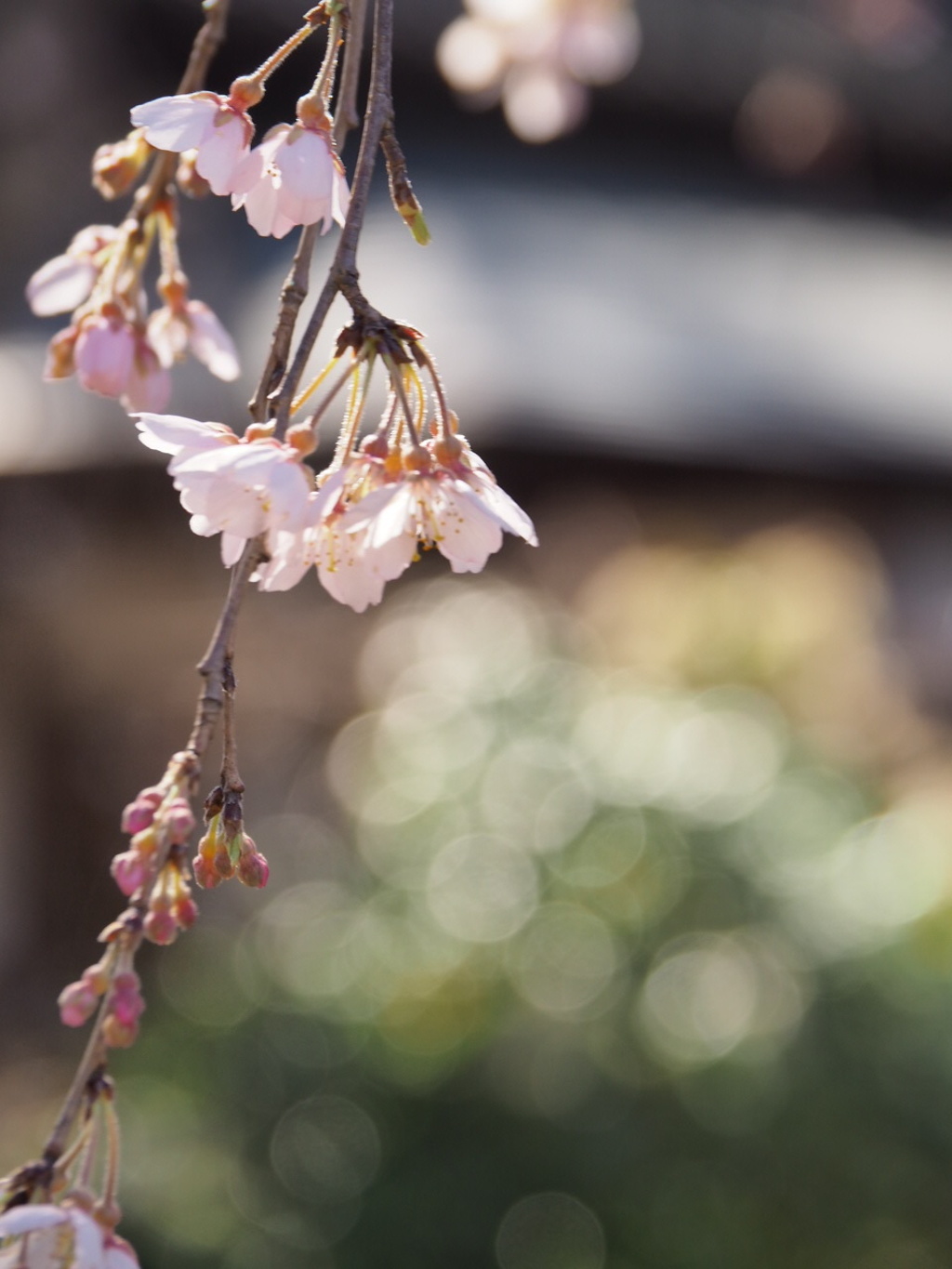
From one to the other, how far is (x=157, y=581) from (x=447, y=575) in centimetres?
102

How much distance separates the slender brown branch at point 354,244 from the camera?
496 mm

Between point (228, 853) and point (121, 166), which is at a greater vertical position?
point (121, 166)

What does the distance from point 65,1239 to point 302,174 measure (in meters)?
0.49

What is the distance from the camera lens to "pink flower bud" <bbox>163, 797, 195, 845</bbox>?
0.57 metres

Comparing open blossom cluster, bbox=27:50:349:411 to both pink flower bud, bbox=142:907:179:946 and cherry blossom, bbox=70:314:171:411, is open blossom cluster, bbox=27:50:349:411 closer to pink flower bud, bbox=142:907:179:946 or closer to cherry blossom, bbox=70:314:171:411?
cherry blossom, bbox=70:314:171:411

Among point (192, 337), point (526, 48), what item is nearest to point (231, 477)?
point (192, 337)

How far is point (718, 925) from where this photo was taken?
207 cm

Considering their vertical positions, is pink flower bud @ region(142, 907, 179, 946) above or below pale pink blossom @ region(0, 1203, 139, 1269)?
A: above

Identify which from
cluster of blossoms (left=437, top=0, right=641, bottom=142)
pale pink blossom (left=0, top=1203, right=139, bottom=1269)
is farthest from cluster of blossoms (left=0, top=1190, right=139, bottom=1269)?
cluster of blossoms (left=437, top=0, right=641, bottom=142)

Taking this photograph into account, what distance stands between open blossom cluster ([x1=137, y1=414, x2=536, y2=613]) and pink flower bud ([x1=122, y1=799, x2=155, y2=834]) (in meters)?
0.11

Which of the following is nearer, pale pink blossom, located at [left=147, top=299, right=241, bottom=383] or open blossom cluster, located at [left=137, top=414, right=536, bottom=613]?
open blossom cluster, located at [left=137, top=414, right=536, bottom=613]

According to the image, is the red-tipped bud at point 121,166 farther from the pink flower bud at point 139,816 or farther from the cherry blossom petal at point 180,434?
the pink flower bud at point 139,816

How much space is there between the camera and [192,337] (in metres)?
0.89

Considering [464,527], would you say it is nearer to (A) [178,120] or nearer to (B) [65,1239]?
(A) [178,120]
